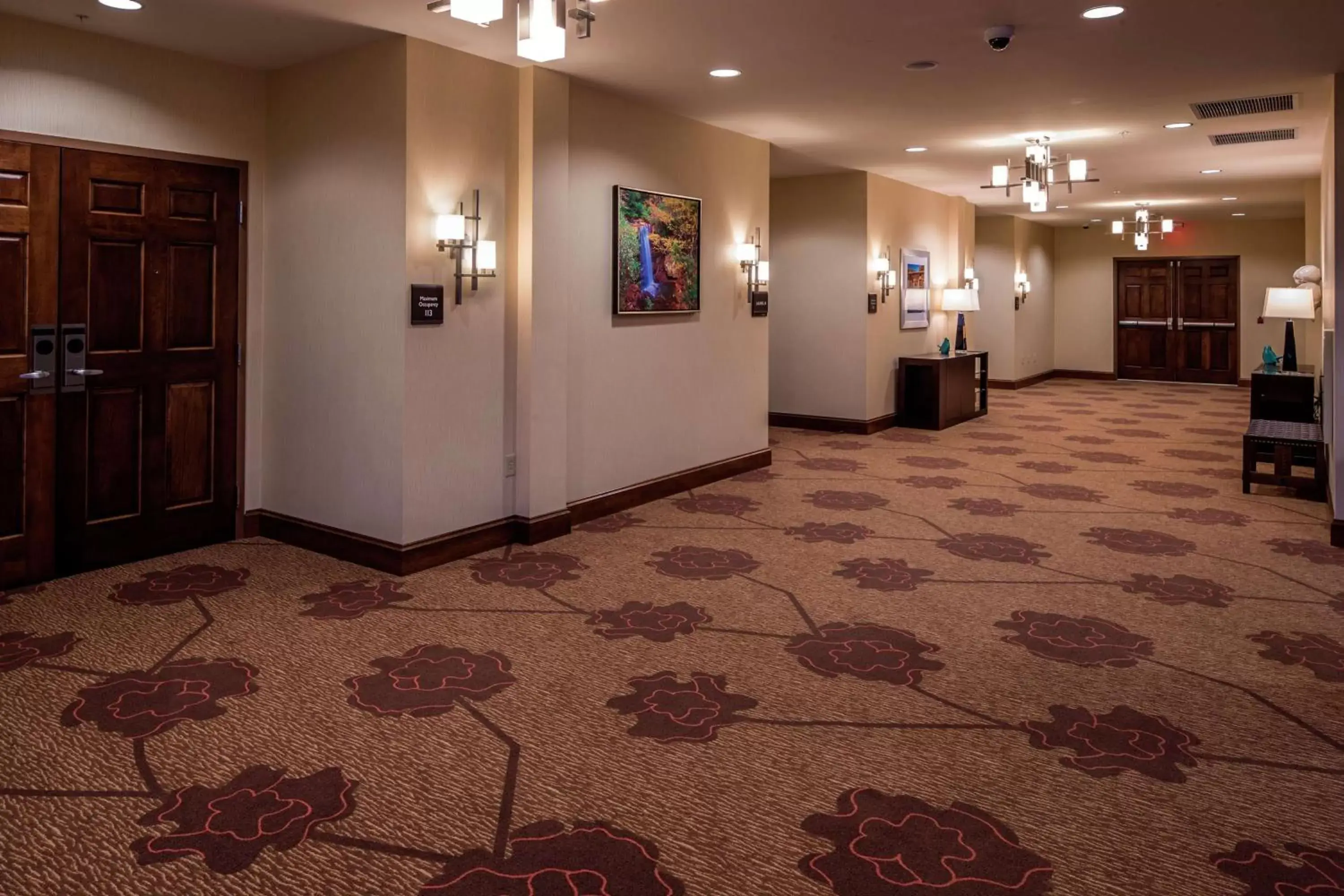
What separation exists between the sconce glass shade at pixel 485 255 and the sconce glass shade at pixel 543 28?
2.33 m

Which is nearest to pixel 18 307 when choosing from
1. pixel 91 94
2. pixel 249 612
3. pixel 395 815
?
pixel 91 94

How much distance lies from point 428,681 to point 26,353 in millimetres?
3030

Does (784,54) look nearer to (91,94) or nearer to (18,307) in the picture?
(91,94)

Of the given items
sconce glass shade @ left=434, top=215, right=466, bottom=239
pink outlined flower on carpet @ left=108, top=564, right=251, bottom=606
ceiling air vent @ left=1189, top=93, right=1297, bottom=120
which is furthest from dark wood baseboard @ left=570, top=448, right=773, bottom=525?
ceiling air vent @ left=1189, top=93, right=1297, bottom=120

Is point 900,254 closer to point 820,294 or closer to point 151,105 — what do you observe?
point 820,294

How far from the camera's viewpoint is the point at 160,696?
11.8ft

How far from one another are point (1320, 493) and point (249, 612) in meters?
7.50

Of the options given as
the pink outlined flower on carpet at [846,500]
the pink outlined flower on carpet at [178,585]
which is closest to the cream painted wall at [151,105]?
the pink outlined flower on carpet at [178,585]

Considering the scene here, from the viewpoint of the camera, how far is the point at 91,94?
511 cm

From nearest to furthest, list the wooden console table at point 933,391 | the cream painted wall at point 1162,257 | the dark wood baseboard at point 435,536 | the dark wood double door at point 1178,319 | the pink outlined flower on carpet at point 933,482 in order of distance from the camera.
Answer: the dark wood baseboard at point 435,536
the pink outlined flower on carpet at point 933,482
the wooden console table at point 933,391
the cream painted wall at point 1162,257
the dark wood double door at point 1178,319

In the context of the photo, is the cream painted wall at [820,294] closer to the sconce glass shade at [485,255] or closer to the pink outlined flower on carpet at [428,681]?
the sconce glass shade at [485,255]

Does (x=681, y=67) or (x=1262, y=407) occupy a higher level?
(x=681, y=67)

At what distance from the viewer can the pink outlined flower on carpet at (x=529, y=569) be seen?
5176 mm

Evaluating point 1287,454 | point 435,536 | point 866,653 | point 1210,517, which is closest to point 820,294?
point 1287,454
